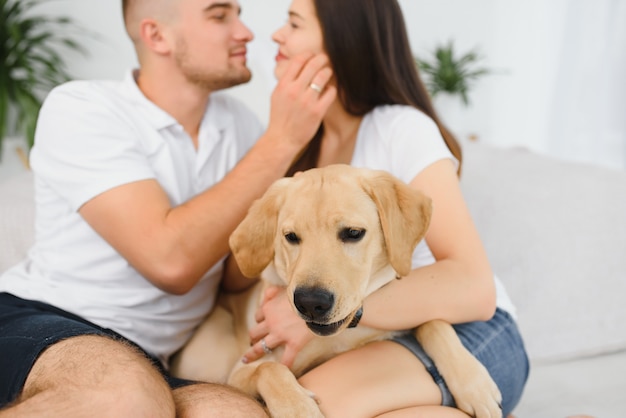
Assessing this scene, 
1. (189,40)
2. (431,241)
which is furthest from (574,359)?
(189,40)

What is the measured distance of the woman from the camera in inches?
53.8

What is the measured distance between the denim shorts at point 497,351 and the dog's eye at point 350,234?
0.36 m

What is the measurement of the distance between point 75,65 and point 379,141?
286 centimetres

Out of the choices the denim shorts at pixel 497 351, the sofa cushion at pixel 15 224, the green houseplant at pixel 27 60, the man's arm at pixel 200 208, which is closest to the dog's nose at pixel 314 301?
the denim shorts at pixel 497 351

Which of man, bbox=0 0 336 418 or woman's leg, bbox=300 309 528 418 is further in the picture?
man, bbox=0 0 336 418

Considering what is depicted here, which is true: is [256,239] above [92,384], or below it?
above

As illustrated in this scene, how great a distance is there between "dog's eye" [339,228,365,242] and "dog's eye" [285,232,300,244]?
0.10m

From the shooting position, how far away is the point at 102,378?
114 centimetres

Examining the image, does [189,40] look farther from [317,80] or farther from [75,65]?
[75,65]

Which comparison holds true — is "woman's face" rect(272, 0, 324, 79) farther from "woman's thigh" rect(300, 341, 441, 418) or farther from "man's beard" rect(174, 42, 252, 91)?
"woman's thigh" rect(300, 341, 441, 418)

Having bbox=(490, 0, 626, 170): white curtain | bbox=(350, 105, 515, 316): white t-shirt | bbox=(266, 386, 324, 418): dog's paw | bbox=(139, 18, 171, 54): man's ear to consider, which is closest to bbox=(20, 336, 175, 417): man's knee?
bbox=(266, 386, 324, 418): dog's paw

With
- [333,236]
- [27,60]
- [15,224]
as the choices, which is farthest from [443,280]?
[27,60]

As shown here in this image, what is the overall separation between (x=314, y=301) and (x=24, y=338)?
28.6 inches

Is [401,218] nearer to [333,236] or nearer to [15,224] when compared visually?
[333,236]
